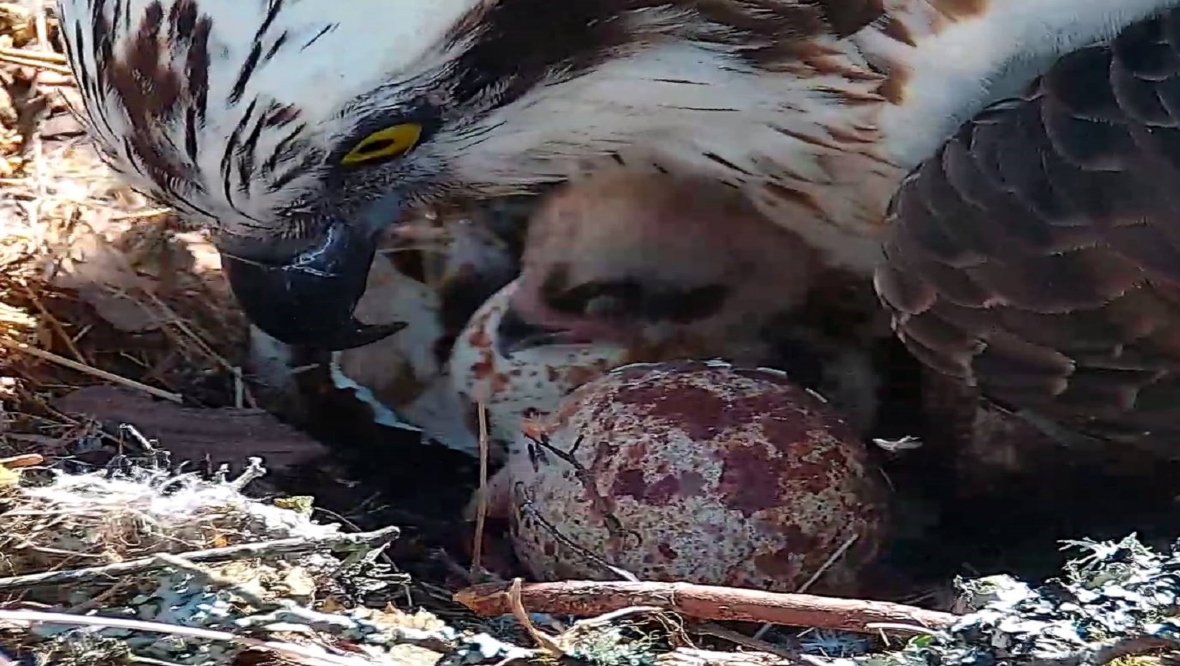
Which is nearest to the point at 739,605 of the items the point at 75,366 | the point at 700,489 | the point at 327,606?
the point at 700,489

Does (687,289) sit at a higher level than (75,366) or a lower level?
higher

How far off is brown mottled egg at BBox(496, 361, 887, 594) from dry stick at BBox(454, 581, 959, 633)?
0.52 feet

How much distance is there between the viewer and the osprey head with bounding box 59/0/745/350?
1.90 metres

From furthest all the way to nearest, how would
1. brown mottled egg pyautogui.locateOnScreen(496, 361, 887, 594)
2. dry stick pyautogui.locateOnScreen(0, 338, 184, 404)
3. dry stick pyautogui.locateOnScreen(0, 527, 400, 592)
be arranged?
dry stick pyautogui.locateOnScreen(0, 338, 184, 404) → brown mottled egg pyautogui.locateOnScreen(496, 361, 887, 594) → dry stick pyautogui.locateOnScreen(0, 527, 400, 592)

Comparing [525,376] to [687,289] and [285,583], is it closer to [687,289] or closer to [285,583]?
[687,289]

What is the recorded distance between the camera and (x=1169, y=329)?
6.46ft

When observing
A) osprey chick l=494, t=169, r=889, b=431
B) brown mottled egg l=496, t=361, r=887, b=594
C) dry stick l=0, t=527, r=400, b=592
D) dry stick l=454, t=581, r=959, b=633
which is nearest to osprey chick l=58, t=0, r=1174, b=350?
osprey chick l=494, t=169, r=889, b=431

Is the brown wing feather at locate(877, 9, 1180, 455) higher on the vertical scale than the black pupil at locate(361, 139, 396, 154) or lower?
lower

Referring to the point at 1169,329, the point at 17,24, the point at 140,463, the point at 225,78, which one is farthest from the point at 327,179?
the point at 17,24

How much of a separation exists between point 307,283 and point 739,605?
0.79 m

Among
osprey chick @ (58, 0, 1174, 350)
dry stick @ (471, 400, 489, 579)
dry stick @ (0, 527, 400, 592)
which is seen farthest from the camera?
dry stick @ (471, 400, 489, 579)

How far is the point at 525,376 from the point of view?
95.7 inches

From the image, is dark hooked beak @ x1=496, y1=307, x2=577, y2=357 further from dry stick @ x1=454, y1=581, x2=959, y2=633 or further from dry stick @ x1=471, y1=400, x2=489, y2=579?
dry stick @ x1=454, y1=581, x2=959, y2=633

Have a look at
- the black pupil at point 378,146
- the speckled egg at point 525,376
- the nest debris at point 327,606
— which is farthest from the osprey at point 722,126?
the nest debris at point 327,606
